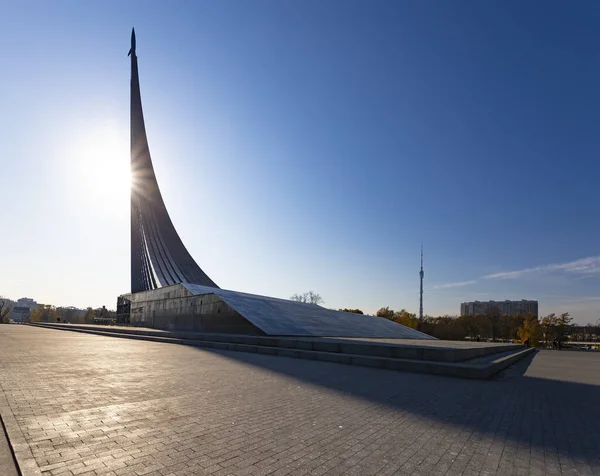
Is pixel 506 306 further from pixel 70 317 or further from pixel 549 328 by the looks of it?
pixel 70 317

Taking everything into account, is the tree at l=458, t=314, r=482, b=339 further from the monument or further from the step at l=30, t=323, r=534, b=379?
Result: the step at l=30, t=323, r=534, b=379

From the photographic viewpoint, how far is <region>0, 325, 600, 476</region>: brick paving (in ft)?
9.75

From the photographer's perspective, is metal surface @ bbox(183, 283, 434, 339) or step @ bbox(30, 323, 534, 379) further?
metal surface @ bbox(183, 283, 434, 339)

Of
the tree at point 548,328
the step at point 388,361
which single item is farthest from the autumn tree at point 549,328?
the step at point 388,361

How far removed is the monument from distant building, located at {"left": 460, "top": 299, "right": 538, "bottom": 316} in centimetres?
10236

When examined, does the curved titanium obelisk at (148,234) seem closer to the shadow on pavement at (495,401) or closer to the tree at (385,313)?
the shadow on pavement at (495,401)

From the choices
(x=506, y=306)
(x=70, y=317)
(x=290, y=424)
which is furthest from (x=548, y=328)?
(x=70, y=317)

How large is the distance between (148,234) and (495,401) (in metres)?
32.7

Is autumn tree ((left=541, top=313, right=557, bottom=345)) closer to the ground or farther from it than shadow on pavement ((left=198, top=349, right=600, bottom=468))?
closer to the ground

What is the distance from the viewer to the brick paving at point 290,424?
297cm

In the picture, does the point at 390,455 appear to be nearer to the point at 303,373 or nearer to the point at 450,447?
the point at 450,447

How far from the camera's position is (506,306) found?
125m

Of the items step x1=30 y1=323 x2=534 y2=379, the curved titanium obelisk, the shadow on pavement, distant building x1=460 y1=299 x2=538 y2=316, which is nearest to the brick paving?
the shadow on pavement

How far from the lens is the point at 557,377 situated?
28.9ft
